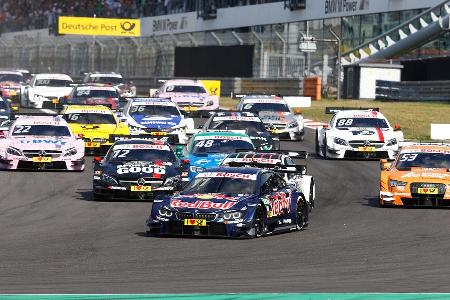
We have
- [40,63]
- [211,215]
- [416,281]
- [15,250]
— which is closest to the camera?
[416,281]

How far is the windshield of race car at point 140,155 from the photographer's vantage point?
24219 mm

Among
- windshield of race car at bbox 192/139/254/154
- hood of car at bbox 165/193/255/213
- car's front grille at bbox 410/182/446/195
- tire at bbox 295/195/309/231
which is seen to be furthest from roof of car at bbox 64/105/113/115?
hood of car at bbox 165/193/255/213

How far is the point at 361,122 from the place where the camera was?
1310 inches

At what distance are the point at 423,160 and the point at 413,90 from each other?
28567mm

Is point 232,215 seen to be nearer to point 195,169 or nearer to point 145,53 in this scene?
point 195,169

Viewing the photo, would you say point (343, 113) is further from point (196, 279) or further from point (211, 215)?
point (196, 279)

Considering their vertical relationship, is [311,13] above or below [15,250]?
above

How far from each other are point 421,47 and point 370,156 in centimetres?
2500

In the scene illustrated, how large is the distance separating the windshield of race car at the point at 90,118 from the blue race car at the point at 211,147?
256 inches

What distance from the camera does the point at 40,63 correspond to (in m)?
75.8

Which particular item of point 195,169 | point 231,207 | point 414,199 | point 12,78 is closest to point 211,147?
point 195,169

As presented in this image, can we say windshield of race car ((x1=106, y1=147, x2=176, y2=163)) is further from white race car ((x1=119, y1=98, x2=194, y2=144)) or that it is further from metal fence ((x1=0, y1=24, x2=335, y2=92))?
metal fence ((x1=0, y1=24, x2=335, y2=92))

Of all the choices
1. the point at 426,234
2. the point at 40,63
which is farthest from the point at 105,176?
the point at 40,63

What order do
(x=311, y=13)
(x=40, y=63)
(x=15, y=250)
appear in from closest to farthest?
(x=15, y=250), (x=311, y=13), (x=40, y=63)
